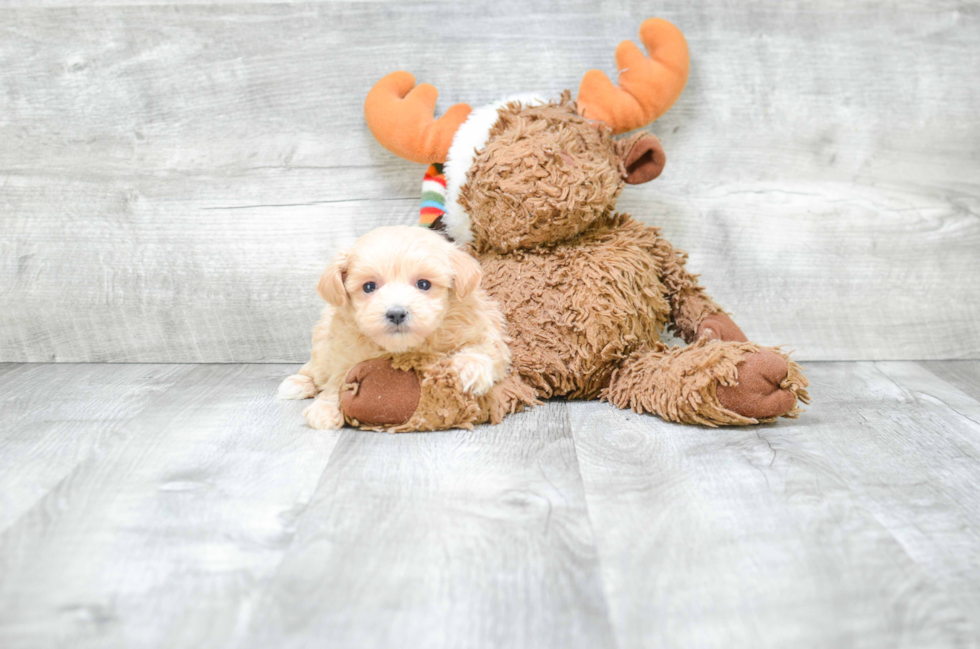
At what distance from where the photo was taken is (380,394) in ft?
3.41

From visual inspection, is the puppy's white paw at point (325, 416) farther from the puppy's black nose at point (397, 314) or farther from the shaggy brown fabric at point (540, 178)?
the shaggy brown fabric at point (540, 178)

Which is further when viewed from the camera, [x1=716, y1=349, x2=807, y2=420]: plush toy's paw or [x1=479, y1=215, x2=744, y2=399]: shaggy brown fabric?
[x1=479, y1=215, x2=744, y2=399]: shaggy brown fabric

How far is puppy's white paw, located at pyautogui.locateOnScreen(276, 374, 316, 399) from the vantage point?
123cm

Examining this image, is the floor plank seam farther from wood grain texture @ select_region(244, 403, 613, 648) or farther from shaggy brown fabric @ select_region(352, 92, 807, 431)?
shaggy brown fabric @ select_region(352, 92, 807, 431)

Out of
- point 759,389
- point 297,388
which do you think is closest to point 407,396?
point 297,388

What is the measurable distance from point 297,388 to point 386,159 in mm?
472

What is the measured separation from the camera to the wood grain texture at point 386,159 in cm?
137

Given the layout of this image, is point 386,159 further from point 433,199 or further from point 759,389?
point 759,389

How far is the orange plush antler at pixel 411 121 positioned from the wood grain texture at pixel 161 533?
50 cm

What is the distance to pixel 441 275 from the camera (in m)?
1.01

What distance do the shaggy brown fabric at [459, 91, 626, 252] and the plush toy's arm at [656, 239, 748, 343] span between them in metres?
0.15

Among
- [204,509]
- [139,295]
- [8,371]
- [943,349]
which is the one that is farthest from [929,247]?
[8,371]

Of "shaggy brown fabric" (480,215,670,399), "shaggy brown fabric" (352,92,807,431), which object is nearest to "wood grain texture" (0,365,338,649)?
"shaggy brown fabric" (352,92,807,431)

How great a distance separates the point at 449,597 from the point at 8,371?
47.3 inches
